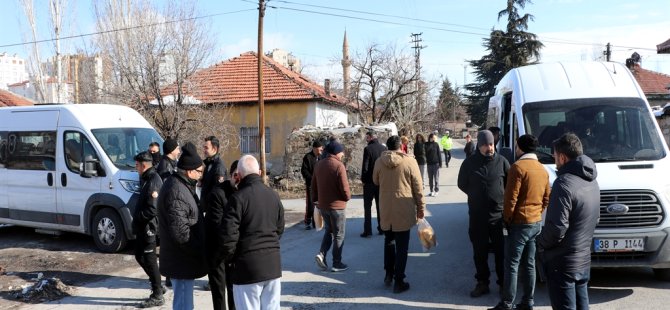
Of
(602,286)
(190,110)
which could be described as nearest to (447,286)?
(602,286)

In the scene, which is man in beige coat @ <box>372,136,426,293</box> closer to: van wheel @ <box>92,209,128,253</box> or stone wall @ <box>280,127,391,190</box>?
van wheel @ <box>92,209,128,253</box>

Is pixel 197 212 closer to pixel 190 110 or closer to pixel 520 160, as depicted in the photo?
pixel 520 160

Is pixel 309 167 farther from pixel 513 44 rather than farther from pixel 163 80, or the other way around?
pixel 513 44

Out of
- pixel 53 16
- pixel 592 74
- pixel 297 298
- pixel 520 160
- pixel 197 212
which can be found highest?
pixel 53 16

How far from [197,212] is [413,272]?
12.1ft

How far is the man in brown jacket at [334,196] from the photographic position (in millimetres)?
7852

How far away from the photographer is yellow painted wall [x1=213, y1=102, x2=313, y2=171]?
84.9 ft


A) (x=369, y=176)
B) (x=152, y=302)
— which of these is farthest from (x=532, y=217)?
(x=369, y=176)

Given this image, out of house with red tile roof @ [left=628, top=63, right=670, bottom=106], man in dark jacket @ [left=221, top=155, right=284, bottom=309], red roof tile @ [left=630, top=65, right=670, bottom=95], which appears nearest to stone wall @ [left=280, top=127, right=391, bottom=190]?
man in dark jacket @ [left=221, top=155, right=284, bottom=309]

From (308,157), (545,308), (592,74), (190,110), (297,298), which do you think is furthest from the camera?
(190,110)

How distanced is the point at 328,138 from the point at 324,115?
899 centimetres

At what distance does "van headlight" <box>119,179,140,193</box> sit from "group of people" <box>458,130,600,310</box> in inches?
216

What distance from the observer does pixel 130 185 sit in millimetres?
9250

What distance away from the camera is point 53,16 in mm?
31422
